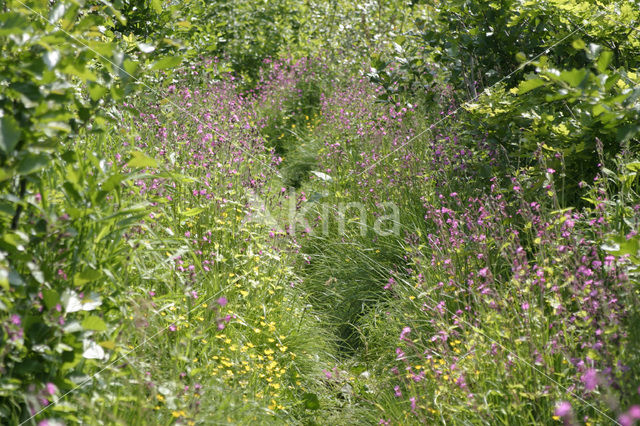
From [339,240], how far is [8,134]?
10.6 feet

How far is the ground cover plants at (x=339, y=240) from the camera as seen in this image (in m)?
2.23

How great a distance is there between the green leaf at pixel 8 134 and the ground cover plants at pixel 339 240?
0.01m

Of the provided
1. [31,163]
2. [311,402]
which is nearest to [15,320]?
[31,163]

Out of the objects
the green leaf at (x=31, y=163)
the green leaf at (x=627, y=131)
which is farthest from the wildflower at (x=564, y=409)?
the green leaf at (x=31, y=163)

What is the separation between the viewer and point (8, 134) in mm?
1981

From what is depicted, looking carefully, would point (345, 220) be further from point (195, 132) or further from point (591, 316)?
point (591, 316)

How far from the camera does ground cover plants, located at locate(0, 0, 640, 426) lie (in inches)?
87.7

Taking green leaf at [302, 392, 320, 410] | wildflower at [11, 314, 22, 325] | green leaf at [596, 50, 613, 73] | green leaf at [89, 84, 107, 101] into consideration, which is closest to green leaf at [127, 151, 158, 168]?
green leaf at [89, 84, 107, 101]

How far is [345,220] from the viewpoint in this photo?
16.6 ft

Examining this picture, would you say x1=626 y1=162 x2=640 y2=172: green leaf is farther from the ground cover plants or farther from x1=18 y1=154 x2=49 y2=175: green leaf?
x1=18 y1=154 x2=49 y2=175: green leaf

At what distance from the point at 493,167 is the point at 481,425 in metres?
2.03

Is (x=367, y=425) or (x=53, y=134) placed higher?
Answer: (x=53, y=134)

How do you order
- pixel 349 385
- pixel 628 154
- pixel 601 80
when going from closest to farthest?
1. pixel 601 80
2. pixel 628 154
3. pixel 349 385

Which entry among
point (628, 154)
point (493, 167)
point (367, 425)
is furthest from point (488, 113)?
point (367, 425)
